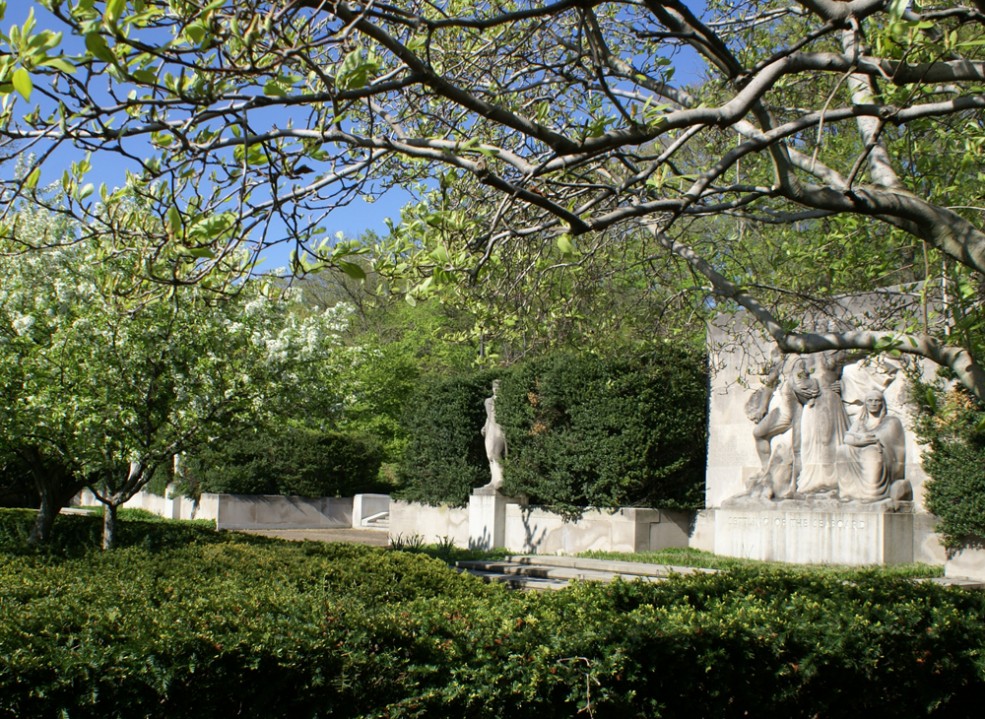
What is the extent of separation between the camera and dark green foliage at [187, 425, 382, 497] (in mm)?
27719

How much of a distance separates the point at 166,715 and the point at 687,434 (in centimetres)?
1525

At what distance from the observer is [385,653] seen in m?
4.60

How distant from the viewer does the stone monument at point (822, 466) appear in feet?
47.4

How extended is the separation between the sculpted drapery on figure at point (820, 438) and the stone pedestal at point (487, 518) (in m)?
5.95

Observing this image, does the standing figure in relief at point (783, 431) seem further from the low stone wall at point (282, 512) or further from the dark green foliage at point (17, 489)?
the dark green foliage at point (17, 489)

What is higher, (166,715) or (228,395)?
(228,395)

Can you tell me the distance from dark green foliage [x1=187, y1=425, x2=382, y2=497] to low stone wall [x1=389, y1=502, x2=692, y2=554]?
7167 millimetres

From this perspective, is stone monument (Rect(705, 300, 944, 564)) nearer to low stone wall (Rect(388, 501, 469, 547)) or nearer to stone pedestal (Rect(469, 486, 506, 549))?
stone pedestal (Rect(469, 486, 506, 549))

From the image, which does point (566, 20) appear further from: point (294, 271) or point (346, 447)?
point (346, 447)

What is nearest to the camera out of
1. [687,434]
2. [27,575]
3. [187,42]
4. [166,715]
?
[166,715]

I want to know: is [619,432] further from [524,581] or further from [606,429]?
[524,581]

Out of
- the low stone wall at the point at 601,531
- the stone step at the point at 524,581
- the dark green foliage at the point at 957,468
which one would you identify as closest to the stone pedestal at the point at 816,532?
the dark green foliage at the point at 957,468

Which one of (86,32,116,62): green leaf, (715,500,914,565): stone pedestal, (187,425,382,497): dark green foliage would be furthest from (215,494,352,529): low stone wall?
(86,32,116,62): green leaf

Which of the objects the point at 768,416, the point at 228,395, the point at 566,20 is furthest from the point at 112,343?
the point at 768,416
